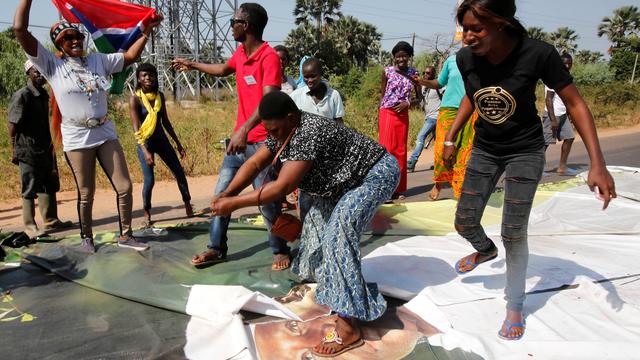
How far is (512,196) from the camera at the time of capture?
2730 millimetres

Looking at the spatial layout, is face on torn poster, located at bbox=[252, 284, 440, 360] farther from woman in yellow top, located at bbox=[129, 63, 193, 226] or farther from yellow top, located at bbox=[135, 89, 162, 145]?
yellow top, located at bbox=[135, 89, 162, 145]

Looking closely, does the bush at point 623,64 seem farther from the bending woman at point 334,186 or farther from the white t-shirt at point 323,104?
the bending woman at point 334,186

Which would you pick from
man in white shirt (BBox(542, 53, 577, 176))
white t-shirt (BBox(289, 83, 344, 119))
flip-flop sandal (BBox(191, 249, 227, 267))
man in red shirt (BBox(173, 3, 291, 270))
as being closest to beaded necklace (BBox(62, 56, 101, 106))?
man in red shirt (BBox(173, 3, 291, 270))

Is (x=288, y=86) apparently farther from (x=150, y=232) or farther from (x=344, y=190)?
(x=344, y=190)

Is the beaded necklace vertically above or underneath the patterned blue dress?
above

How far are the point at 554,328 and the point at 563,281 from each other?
0.67 metres

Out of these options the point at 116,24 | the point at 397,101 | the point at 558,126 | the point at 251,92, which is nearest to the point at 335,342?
the point at 251,92

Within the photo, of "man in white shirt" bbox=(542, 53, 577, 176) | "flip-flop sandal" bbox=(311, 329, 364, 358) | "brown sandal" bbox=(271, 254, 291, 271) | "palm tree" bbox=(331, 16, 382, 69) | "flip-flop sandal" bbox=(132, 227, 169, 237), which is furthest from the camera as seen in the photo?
"palm tree" bbox=(331, 16, 382, 69)

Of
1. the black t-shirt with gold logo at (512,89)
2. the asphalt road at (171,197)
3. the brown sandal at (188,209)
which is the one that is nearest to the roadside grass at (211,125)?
the asphalt road at (171,197)

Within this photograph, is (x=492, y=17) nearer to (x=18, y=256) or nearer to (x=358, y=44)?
(x=18, y=256)

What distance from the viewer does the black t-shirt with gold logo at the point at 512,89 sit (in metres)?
2.54

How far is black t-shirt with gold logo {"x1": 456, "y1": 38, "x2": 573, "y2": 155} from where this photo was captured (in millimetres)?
2535

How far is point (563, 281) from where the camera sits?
3402mm

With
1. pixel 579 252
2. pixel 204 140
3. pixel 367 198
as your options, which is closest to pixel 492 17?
pixel 367 198
